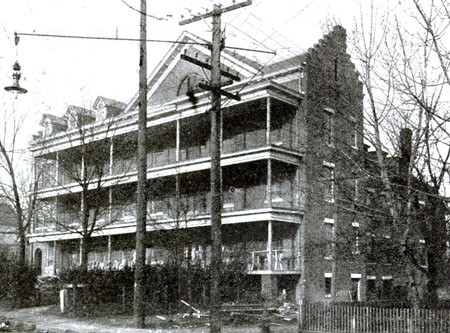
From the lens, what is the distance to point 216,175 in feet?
47.3

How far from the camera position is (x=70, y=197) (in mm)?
40750

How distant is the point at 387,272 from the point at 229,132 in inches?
524

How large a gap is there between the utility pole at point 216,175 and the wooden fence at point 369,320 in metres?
3.76

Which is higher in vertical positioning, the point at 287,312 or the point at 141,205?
the point at 141,205

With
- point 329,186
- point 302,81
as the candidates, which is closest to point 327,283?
point 302,81

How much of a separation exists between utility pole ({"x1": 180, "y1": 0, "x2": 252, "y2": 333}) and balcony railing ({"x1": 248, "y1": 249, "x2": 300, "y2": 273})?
12.7 metres

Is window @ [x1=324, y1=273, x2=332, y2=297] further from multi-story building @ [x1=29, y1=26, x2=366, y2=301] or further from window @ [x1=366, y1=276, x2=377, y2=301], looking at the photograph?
window @ [x1=366, y1=276, x2=377, y2=301]

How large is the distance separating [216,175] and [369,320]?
5.79 meters

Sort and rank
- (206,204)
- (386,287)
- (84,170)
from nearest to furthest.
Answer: (84,170) → (206,204) → (386,287)

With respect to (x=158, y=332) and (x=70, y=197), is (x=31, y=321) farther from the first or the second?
(x=70, y=197)

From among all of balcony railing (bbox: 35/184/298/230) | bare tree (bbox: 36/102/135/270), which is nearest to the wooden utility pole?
bare tree (bbox: 36/102/135/270)

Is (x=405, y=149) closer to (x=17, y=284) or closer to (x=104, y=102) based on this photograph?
(x=17, y=284)

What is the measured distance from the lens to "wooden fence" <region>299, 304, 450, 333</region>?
47.9ft

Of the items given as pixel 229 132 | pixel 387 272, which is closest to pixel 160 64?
pixel 229 132
